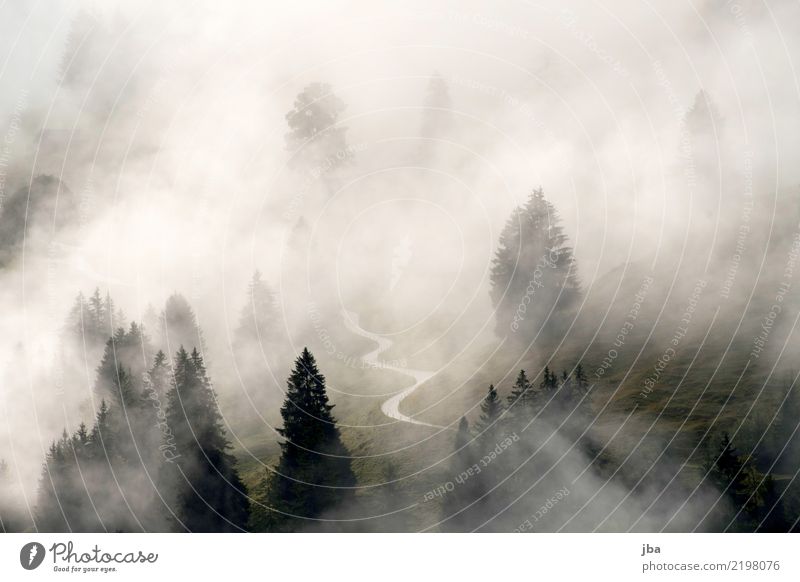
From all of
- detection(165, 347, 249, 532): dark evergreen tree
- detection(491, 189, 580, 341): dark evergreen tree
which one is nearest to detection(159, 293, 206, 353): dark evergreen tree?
detection(165, 347, 249, 532): dark evergreen tree

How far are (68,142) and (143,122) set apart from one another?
16351mm

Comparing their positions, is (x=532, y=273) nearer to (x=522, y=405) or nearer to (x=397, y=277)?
(x=397, y=277)

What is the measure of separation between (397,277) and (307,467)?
31.4 meters

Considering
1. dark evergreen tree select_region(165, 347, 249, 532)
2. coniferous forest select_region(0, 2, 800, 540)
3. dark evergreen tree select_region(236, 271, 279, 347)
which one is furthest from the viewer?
dark evergreen tree select_region(236, 271, 279, 347)

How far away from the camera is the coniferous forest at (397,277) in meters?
53.1

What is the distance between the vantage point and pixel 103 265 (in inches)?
3541

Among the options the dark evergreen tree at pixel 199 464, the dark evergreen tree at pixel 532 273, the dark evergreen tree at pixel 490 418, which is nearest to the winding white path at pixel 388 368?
the dark evergreen tree at pixel 490 418

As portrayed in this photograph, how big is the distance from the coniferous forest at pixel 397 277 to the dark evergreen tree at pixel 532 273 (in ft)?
0.90

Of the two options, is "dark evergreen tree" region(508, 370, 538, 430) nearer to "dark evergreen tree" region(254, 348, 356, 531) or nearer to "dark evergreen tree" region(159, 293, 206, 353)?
"dark evergreen tree" region(254, 348, 356, 531)

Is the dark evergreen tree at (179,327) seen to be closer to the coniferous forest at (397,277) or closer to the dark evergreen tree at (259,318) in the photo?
the coniferous forest at (397,277)

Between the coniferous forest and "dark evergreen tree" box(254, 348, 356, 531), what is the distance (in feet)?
0.74

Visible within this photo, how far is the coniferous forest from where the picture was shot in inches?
2090

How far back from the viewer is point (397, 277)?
81.1 metres
